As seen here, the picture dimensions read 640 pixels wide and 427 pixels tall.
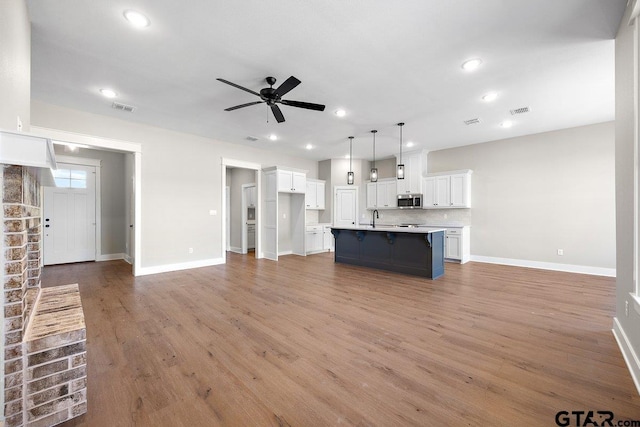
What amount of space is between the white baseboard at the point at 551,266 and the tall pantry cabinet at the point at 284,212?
4.66 meters

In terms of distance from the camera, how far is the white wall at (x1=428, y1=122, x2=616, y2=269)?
5.14 m

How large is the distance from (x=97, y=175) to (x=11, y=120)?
5982mm

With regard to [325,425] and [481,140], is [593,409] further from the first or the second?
[481,140]

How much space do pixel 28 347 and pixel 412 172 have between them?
7.37 metres

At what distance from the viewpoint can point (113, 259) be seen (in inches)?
272

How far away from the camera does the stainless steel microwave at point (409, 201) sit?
7.29 m

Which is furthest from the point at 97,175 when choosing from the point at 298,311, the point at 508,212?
the point at 508,212

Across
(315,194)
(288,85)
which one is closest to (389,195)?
(315,194)

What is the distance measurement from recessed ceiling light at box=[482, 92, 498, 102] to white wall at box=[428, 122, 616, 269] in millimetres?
2763

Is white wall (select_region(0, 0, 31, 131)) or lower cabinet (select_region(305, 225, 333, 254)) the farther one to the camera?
lower cabinet (select_region(305, 225, 333, 254))

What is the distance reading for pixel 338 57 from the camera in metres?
2.96

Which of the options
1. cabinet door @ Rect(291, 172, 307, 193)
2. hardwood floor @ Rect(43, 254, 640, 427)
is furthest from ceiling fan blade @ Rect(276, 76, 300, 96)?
cabinet door @ Rect(291, 172, 307, 193)

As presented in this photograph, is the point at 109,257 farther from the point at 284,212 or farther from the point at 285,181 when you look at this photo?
the point at 285,181

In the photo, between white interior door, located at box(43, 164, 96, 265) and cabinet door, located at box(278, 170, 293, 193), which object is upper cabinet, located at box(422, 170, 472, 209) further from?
white interior door, located at box(43, 164, 96, 265)
